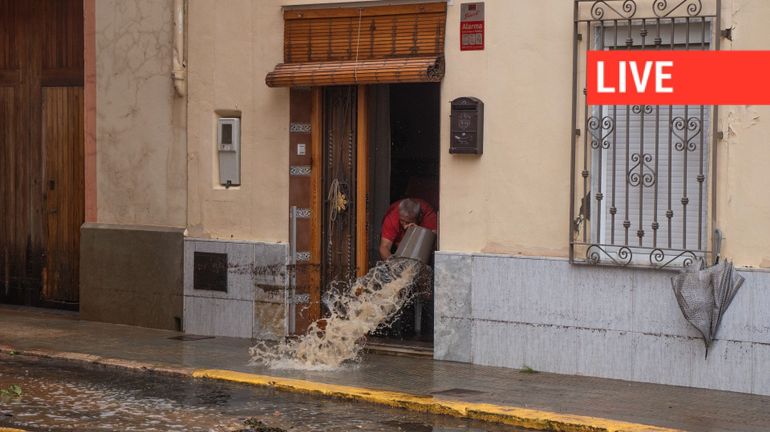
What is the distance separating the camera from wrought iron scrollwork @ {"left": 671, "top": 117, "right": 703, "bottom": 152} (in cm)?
1079

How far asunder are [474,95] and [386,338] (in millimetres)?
2792

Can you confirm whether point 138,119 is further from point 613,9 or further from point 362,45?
point 613,9

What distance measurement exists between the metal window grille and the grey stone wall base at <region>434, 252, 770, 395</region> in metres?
0.29

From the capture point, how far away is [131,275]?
47.8 ft

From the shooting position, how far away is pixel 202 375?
11.5 meters

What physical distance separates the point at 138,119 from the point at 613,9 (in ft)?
19.3

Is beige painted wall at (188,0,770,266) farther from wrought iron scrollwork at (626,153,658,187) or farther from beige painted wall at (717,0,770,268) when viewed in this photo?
wrought iron scrollwork at (626,153,658,187)

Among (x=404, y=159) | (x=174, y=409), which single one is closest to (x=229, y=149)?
(x=404, y=159)

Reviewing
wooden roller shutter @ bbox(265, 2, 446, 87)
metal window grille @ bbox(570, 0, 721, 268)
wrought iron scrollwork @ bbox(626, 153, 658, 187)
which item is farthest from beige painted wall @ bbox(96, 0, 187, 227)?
wrought iron scrollwork @ bbox(626, 153, 658, 187)

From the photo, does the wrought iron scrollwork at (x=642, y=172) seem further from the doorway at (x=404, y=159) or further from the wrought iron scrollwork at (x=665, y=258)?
the doorway at (x=404, y=159)

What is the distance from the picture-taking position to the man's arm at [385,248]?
12.8m

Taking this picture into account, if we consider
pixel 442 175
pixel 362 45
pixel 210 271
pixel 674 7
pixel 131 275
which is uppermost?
pixel 674 7

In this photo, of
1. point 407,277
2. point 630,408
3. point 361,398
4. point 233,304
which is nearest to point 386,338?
point 407,277

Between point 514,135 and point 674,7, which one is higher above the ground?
point 674,7
